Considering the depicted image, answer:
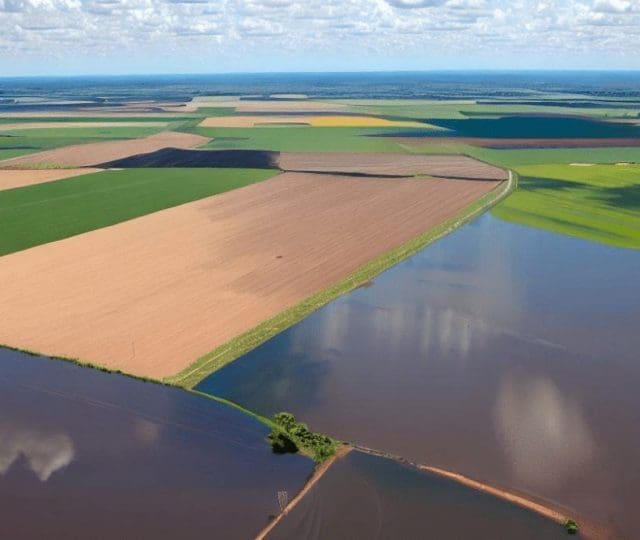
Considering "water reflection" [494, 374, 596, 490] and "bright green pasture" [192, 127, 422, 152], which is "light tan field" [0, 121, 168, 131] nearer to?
"bright green pasture" [192, 127, 422, 152]

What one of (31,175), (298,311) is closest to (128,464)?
(298,311)

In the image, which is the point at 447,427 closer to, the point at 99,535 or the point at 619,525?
the point at 619,525

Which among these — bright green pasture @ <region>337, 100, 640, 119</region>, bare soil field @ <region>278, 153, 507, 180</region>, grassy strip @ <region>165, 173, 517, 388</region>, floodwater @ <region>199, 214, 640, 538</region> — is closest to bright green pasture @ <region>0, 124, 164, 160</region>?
bare soil field @ <region>278, 153, 507, 180</region>

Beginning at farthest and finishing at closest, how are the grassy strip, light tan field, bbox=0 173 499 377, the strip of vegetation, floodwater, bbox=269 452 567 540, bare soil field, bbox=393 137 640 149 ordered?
bare soil field, bbox=393 137 640 149 < light tan field, bbox=0 173 499 377 < the grassy strip < the strip of vegetation < floodwater, bbox=269 452 567 540

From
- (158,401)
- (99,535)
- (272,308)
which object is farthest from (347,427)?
(272,308)

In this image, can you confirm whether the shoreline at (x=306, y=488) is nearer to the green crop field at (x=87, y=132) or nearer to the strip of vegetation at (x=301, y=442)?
the strip of vegetation at (x=301, y=442)

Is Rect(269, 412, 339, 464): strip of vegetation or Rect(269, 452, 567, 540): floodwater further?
Rect(269, 412, 339, 464): strip of vegetation
